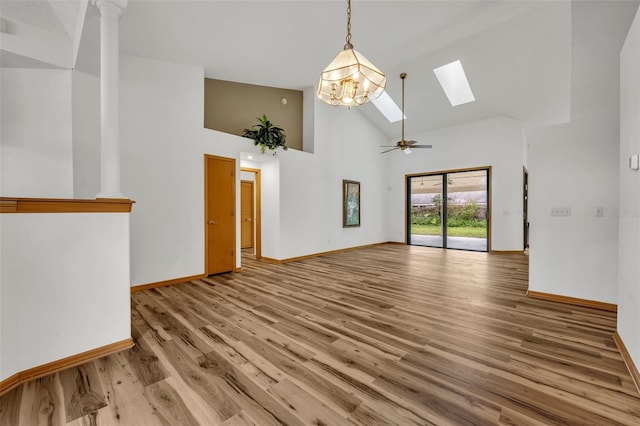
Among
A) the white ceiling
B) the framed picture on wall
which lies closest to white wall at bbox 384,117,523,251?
the white ceiling

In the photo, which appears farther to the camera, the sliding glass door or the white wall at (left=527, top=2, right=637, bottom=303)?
the sliding glass door

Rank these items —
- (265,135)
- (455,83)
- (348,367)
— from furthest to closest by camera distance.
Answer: (455,83), (265,135), (348,367)

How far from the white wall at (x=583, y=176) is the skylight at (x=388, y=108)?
4.72m

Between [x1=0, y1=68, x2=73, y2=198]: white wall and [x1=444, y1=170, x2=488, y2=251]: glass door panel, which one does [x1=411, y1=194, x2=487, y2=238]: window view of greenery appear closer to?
[x1=444, y1=170, x2=488, y2=251]: glass door panel

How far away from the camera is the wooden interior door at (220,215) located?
478 centimetres

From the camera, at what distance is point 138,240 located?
12.9ft

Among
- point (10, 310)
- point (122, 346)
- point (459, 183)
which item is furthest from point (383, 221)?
point (10, 310)

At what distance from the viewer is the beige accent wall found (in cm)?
523

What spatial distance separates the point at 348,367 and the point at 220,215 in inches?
150

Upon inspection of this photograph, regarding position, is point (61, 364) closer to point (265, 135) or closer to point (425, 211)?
point (265, 135)

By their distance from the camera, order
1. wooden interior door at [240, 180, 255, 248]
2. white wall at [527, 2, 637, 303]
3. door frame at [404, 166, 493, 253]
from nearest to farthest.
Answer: white wall at [527, 2, 637, 303]
door frame at [404, 166, 493, 253]
wooden interior door at [240, 180, 255, 248]

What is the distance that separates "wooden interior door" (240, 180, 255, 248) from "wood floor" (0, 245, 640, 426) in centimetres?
453

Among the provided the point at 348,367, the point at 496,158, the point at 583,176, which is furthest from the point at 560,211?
the point at 496,158

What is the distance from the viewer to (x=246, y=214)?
26.6 feet
